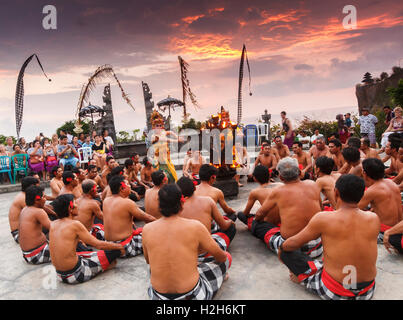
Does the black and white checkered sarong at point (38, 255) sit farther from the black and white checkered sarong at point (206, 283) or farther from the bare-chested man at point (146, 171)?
the bare-chested man at point (146, 171)

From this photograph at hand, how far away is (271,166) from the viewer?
7.97 m

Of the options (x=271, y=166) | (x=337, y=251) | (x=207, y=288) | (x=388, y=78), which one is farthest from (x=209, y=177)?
(x=388, y=78)

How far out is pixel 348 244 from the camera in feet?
7.92

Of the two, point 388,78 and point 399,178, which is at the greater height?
point 388,78

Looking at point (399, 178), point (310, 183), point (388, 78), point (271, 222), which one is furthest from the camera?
point (388, 78)

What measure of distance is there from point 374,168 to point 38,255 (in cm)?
442

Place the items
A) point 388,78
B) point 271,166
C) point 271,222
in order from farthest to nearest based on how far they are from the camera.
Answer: point 388,78
point 271,166
point 271,222

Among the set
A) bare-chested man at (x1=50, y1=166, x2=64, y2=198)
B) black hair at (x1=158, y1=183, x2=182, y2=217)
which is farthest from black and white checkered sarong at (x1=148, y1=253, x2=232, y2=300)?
bare-chested man at (x1=50, y1=166, x2=64, y2=198)

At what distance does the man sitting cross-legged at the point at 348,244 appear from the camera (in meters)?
2.41

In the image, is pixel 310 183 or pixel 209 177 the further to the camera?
pixel 209 177

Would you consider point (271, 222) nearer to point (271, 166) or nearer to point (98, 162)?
point (271, 166)

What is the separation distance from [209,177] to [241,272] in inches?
57.5

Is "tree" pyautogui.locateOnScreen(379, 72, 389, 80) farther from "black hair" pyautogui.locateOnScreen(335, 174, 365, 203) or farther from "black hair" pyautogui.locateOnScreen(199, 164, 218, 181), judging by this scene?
"black hair" pyautogui.locateOnScreen(335, 174, 365, 203)

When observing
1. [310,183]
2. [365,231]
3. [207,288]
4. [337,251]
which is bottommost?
[207,288]
